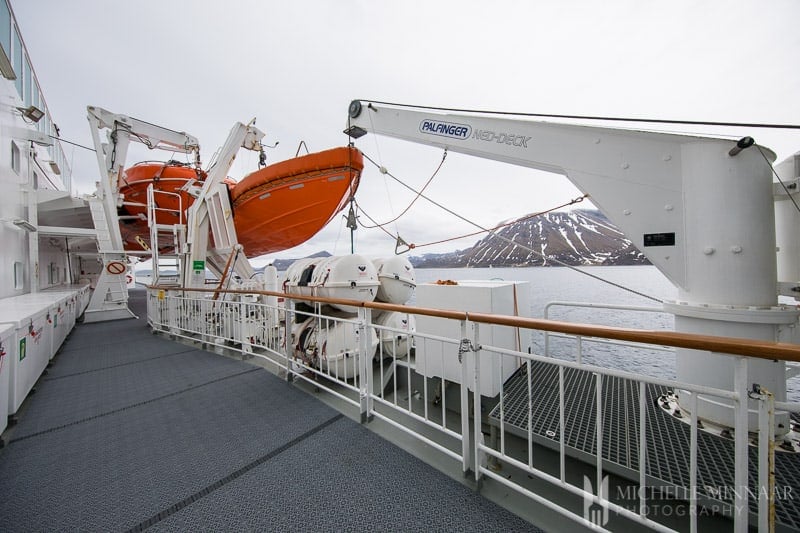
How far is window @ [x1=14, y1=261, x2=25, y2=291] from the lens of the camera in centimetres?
558

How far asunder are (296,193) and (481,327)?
6.47 meters

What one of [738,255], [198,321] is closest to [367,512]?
[738,255]

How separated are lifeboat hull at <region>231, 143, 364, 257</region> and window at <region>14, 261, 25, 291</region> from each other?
414cm

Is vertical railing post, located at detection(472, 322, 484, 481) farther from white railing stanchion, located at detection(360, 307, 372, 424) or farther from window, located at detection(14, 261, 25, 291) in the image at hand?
window, located at detection(14, 261, 25, 291)

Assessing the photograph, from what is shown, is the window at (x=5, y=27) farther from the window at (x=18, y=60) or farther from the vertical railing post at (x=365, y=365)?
the vertical railing post at (x=365, y=365)

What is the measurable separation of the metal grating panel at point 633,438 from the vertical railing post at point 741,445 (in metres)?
0.38

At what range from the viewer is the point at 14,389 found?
8.25ft

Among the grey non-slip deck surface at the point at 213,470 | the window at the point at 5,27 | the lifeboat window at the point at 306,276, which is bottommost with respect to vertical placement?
the grey non-slip deck surface at the point at 213,470

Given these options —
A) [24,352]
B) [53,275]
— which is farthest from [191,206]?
[53,275]

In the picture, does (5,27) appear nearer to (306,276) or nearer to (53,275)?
(306,276)

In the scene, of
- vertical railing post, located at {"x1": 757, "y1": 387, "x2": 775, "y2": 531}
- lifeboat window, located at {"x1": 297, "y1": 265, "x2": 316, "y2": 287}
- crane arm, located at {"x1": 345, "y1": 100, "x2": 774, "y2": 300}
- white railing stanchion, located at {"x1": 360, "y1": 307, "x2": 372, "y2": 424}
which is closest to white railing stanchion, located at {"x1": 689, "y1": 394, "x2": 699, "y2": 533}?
vertical railing post, located at {"x1": 757, "y1": 387, "x2": 775, "y2": 531}

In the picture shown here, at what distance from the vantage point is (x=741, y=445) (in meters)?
0.94

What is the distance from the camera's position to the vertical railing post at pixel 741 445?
93 centimetres

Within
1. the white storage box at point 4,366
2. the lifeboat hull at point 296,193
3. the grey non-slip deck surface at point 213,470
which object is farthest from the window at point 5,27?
the grey non-slip deck surface at point 213,470
